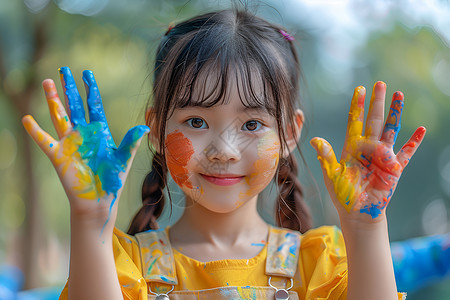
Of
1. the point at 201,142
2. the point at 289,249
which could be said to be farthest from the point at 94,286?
the point at 289,249

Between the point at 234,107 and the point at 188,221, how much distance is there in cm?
38

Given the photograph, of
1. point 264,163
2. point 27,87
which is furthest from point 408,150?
point 27,87

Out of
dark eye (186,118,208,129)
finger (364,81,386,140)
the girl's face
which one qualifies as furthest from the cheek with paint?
finger (364,81,386,140)

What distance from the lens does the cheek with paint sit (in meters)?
1.25

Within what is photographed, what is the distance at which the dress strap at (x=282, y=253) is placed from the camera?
51.3 inches

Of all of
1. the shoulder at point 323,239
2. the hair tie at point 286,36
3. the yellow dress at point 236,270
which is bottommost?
the yellow dress at point 236,270

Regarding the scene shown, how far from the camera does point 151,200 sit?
5.16 feet

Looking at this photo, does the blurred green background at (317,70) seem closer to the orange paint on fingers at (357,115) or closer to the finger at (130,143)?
the orange paint on fingers at (357,115)

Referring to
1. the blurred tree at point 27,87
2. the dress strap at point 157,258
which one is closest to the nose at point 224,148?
the dress strap at point 157,258

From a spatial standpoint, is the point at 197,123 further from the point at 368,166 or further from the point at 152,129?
the point at 368,166

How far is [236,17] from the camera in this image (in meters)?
1.36

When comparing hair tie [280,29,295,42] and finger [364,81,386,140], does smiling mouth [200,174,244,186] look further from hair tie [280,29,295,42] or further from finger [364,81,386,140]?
hair tie [280,29,295,42]

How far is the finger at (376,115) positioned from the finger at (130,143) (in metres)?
0.49

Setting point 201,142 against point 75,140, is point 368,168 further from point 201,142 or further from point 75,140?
point 75,140
